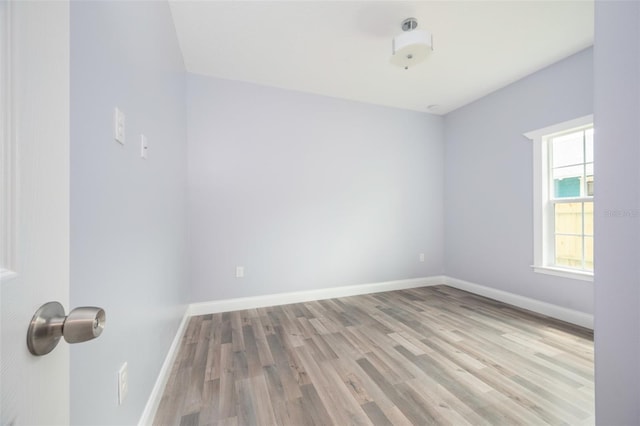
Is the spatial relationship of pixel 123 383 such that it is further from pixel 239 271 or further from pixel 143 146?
pixel 239 271

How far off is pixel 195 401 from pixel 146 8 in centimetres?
217

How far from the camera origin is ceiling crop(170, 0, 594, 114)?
1.92 meters

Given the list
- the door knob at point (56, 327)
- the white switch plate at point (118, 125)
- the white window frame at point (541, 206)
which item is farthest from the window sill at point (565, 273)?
the white switch plate at point (118, 125)

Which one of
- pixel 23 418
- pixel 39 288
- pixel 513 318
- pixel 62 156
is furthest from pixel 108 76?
pixel 513 318

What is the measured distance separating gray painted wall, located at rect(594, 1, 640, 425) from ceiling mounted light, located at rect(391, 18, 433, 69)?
1.32 m

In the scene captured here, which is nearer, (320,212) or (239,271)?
(239,271)

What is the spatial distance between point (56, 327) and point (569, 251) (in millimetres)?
3740

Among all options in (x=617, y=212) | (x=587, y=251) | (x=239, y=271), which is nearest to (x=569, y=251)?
(x=587, y=251)

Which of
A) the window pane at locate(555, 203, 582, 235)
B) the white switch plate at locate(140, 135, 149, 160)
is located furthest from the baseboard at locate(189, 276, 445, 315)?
the white switch plate at locate(140, 135, 149, 160)

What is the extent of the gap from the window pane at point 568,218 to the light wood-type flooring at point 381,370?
0.95 metres

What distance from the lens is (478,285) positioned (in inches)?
133

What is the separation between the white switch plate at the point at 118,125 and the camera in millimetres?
931

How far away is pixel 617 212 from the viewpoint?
74 centimetres

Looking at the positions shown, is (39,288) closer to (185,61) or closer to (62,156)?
(62,156)
